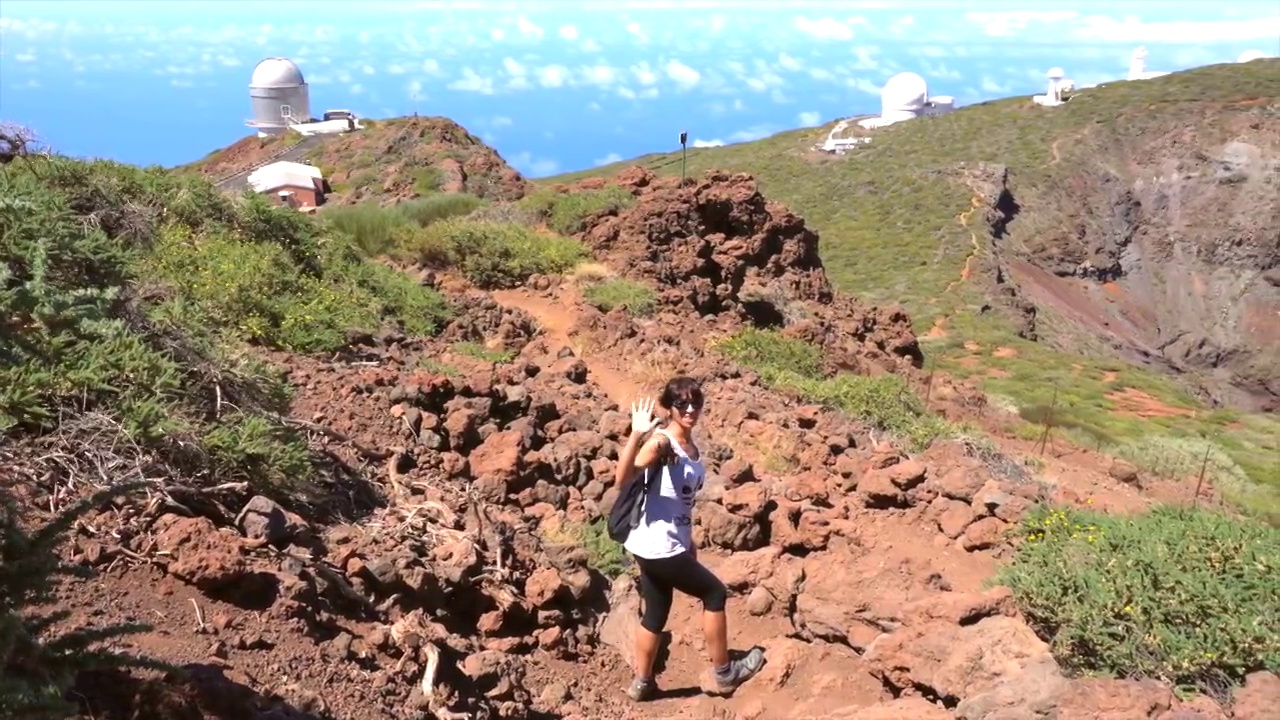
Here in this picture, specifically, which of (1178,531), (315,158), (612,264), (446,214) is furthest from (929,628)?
(315,158)

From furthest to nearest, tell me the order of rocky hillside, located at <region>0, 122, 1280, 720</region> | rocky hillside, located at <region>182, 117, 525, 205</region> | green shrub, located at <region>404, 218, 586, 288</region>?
rocky hillside, located at <region>182, 117, 525, 205</region>, green shrub, located at <region>404, 218, 586, 288</region>, rocky hillside, located at <region>0, 122, 1280, 720</region>

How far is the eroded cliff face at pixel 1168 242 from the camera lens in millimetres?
33875

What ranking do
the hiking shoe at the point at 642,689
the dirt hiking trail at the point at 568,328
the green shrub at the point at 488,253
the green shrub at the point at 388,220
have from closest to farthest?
the hiking shoe at the point at 642,689, the dirt hiking trail at the point at 568,328, the green shrub at the point at 488,253, the green shrub at the point at 388,220

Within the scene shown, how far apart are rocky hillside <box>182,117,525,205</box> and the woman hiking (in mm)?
12335

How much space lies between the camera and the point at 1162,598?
3.91m

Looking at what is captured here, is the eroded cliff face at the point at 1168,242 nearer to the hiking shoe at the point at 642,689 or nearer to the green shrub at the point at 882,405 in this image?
the green shrub at the point at 882,405

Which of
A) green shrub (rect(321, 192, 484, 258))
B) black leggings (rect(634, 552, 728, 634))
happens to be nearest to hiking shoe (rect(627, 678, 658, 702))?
black leggings (rect(634, 552, 728, 634))

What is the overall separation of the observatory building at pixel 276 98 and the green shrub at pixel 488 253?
2816 centimetres

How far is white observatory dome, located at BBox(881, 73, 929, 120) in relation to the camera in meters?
53.6

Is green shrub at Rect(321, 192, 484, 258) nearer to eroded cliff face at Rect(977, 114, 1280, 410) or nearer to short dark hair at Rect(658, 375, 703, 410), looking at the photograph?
short dark hair at Rect(658, 375, 703, 410)

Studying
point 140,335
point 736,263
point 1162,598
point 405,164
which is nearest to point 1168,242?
point 405,164

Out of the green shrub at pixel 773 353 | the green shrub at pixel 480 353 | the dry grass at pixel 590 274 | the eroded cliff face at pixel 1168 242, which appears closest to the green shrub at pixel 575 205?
the dry grass at pixel 590 274

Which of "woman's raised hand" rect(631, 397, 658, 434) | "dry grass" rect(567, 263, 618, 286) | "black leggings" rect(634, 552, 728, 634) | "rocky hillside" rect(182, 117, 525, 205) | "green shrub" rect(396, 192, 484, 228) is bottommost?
"black leggings" rect(634, 552, 728, 634)

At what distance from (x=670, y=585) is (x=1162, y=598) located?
1929 millimetres
